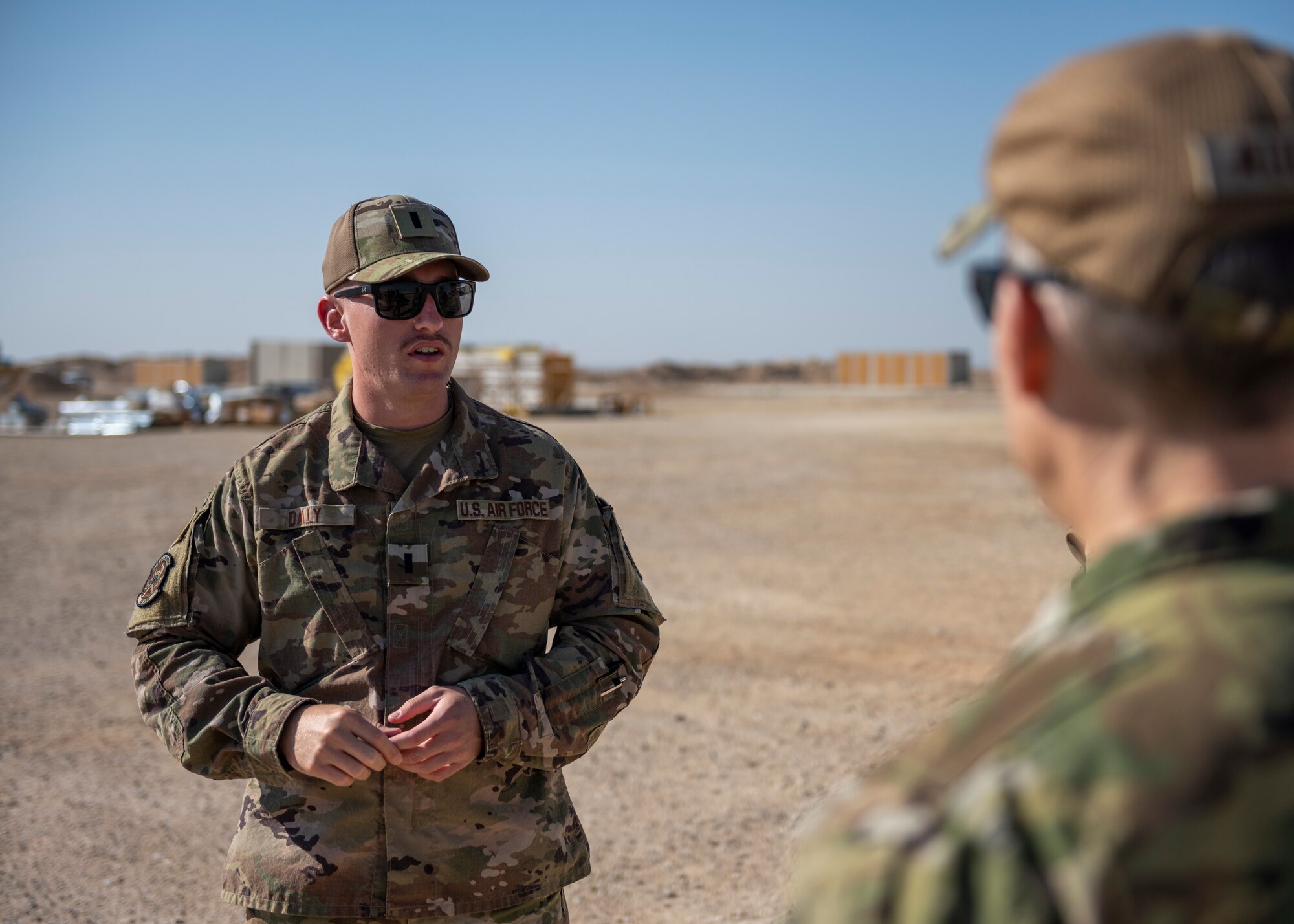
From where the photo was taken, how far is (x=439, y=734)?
2.61 m

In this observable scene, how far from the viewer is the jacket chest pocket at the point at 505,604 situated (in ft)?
9.31

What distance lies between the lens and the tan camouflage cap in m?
1.00

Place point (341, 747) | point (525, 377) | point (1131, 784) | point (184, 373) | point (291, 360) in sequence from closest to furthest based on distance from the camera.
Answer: point (1131, 784) < point (341, 747) < point (525, 377) < point (291, 360) < point (184, 373)

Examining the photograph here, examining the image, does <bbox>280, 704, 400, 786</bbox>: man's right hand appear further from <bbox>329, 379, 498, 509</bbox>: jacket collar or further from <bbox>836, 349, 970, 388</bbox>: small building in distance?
<bbox>836, 349, 970, 388</bbox>: small building in distance

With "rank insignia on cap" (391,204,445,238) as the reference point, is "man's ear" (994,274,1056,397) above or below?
below

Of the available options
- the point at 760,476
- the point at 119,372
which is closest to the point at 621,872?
the point at 760,476

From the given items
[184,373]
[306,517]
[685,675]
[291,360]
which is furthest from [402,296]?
[184,373]

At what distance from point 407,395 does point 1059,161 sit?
2.15m

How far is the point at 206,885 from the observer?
4902 millimetres

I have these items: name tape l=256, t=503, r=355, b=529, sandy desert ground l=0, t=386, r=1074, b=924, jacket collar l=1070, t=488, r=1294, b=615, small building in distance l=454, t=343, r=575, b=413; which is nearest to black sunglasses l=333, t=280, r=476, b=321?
name tape l=256, t=503, r=355, b=529

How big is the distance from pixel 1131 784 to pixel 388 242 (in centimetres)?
244

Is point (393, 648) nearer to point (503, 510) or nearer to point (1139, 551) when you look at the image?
point (503, 510)

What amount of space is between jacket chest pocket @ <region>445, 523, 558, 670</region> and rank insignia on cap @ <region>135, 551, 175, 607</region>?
0.70 meters

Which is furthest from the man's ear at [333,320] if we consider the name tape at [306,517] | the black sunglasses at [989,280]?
the black sunglasses at [989,280]
